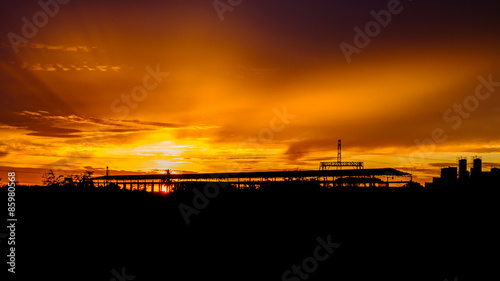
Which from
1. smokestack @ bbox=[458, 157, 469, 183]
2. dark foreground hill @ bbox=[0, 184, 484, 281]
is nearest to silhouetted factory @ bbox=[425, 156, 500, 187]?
smokestack @ bbox=[458, 157, 469, 183]

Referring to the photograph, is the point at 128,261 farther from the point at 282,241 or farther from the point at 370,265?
the point at 370,265

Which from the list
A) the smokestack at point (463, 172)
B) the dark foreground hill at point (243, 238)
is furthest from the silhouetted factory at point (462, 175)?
the dark foreground hill at point (243, 238)

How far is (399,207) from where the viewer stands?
3394 cm

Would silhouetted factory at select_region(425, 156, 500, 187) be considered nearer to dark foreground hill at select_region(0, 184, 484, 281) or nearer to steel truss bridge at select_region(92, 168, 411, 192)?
steel truss bridge at select_region(92, 168, 411, 192)

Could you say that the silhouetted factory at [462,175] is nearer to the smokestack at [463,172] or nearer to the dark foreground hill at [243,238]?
the smokestack at [463,172]

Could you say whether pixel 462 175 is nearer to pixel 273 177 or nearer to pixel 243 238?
pixel 273 177

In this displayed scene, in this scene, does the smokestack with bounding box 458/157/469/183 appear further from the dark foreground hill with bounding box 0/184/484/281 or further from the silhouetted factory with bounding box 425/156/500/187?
the dark foreground hill with bounding box 0/184/484/281

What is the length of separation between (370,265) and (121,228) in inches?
626

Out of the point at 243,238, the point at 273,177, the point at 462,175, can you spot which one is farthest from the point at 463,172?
the point at 243,238

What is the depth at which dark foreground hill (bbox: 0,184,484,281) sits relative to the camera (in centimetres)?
2148

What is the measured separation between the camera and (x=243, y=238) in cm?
2717

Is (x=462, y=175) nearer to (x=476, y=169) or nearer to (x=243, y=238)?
(x=476, y=169)

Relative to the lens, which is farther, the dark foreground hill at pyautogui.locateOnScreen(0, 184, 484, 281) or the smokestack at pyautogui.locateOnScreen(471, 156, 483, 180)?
the smokestack at pyautogui.locateOnScreen(471, 156, 483, 180)

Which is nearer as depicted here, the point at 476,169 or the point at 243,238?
the point at 243,238
